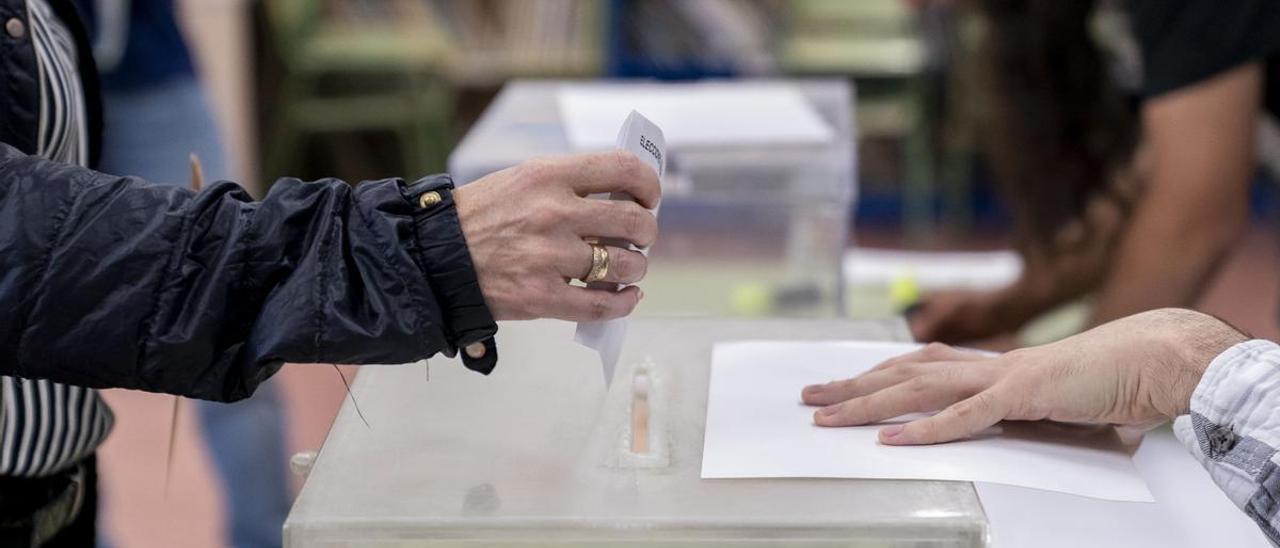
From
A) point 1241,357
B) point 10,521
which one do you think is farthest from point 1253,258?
point 10,521

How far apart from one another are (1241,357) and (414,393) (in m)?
0.56

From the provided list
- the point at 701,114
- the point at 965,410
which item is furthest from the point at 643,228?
the point at 701,114

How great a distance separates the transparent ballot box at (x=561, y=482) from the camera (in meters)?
0.83

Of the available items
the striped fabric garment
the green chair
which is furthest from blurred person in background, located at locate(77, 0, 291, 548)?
the green chair

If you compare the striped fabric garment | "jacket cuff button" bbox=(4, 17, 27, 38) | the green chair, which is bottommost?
the green chair

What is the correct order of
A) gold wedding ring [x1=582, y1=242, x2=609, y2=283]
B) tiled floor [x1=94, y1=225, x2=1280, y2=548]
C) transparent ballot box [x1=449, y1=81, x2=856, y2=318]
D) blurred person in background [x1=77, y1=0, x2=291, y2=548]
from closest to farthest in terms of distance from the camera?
gold wedding ring [x1=582, y1=242, x2=609, y2=283] → transparent ballot box [x1=449, y1=81, x2=856, y2=318] → blurred person in background [x1=77, y1=0, x2=291, y2=548] → tiled floor [x1=94, y1=225, x2=1280, y2=548]

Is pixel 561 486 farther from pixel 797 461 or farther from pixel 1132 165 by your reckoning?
pixel 1132 165

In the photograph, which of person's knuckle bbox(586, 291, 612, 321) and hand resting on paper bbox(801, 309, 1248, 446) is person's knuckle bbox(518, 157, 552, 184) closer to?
person's knuckle bbox(586, 291, 612, 321)

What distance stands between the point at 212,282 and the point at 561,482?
0.24 m

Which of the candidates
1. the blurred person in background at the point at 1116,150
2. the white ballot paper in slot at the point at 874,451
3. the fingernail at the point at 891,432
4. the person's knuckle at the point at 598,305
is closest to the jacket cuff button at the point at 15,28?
the person's knuckle at the point at 598,305

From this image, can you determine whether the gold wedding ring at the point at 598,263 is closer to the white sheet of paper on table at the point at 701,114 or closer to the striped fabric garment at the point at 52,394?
the striped fabric garment at the point at 52,394

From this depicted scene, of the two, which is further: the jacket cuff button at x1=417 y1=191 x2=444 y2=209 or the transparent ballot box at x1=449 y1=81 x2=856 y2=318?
the transparent ballot box at x1=449 y1=81 x2=856 y2=318

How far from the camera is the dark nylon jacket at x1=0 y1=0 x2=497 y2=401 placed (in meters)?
0.86

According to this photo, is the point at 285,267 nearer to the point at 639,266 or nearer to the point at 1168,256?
the point at 639,266
